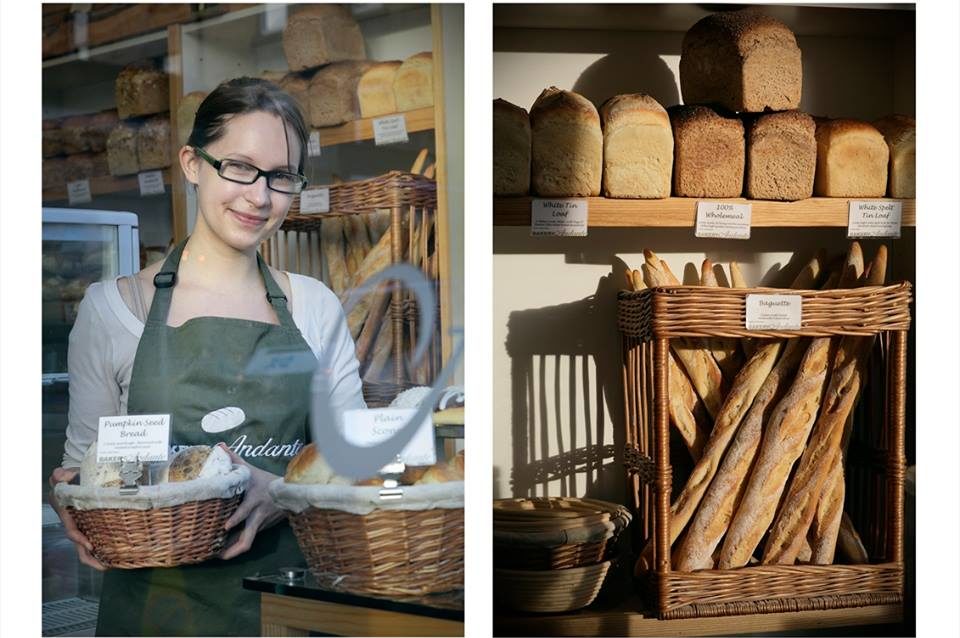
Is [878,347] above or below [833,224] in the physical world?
below

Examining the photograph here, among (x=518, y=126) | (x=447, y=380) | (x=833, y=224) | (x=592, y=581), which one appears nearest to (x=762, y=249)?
(x=833, y=224)

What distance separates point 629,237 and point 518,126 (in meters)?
0.57

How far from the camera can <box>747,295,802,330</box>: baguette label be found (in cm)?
221

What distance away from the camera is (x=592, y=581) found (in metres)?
2.29

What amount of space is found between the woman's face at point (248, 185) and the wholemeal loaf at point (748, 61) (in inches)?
45.3

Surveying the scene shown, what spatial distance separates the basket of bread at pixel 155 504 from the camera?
1.72 meters

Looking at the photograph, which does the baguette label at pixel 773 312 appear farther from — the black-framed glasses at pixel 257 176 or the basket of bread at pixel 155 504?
the basket of bread at pixel 155 504

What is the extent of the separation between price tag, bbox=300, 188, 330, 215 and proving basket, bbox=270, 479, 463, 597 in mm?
507

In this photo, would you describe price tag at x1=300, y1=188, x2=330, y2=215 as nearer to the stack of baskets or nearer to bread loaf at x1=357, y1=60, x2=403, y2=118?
bread loaf at x1=357, y1=60, x2=403, y2=118

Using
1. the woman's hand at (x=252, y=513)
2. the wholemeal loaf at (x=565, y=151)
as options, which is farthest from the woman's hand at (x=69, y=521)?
the wholemeal loaf at (x=565, y=151)

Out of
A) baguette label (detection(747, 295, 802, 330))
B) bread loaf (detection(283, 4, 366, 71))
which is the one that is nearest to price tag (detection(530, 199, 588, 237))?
baguette label (detection(747, 295, 802, 330))
